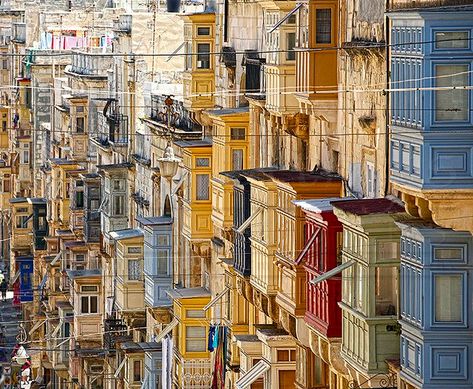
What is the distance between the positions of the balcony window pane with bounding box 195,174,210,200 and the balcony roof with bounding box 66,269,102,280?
19.8 meters

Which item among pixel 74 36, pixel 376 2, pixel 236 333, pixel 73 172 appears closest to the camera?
pixel 376 2

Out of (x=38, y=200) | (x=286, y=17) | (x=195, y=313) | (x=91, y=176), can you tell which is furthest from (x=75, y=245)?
(x=286, y=17)

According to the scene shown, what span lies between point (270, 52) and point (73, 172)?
40094 millimetres

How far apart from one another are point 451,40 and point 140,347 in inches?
1323

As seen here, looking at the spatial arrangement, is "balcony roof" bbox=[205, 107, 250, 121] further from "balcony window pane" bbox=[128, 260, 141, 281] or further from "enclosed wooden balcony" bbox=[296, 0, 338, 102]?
"balcony window pane" bbox=[128, 260, 141, 281]

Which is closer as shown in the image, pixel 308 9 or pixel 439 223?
pixel 439 223

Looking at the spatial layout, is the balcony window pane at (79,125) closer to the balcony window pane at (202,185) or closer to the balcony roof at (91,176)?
the balcony roof at (91,176)

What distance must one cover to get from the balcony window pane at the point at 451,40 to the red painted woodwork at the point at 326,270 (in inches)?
256

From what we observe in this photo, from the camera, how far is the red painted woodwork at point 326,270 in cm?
3466

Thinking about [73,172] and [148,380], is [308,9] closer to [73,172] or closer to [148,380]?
[148,380]

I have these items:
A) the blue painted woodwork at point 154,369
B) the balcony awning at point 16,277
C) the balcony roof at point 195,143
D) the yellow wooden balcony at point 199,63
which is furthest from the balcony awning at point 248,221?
the balcony awning at point 16,277

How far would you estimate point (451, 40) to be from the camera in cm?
2878

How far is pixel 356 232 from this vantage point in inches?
1287

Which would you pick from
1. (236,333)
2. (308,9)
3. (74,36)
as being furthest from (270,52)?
(74,36)
